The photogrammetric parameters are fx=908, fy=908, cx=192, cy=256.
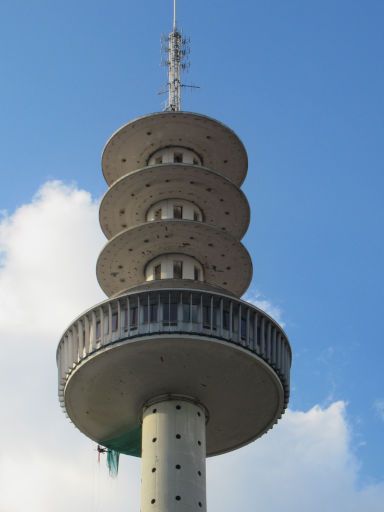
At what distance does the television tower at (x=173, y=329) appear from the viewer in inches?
1427

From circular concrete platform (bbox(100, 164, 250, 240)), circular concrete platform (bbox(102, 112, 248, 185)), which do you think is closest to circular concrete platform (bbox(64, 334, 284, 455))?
circular concrete platform (bbox(100, 164, 250, 240))

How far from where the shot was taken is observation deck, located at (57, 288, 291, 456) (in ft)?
Answer: 119

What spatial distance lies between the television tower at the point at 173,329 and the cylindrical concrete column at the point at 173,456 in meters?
0.05

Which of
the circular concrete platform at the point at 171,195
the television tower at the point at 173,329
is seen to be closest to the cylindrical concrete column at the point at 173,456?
the television tower at the point at 173,329

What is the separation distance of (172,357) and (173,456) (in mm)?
3882

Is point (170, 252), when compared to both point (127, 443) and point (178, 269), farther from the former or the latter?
point (127, 443)

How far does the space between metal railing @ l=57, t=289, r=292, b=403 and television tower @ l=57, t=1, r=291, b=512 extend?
5cm

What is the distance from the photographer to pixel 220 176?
4281 cm

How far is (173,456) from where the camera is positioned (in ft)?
116

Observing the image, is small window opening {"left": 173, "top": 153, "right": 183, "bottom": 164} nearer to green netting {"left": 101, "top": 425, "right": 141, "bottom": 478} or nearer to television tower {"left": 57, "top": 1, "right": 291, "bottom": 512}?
television tower {"left": 57, "top": 1, "right": 291, "bottom": 512}

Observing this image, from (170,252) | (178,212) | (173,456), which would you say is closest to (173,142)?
(178,212)

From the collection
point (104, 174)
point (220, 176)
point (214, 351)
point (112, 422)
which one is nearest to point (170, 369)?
point (214, 351)

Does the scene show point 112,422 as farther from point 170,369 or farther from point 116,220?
point 116,220

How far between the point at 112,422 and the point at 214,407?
4717mm
